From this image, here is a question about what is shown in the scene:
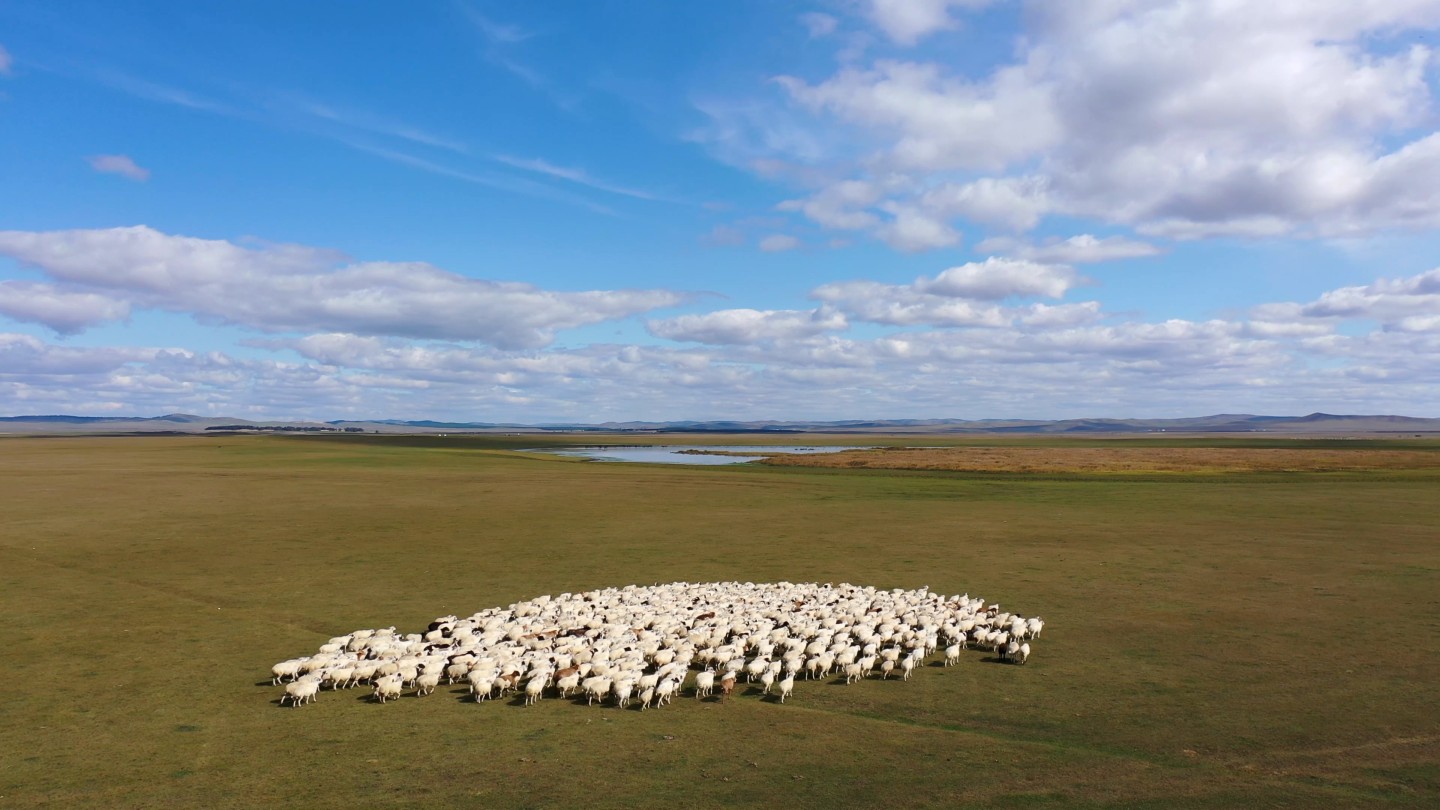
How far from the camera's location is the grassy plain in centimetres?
1169

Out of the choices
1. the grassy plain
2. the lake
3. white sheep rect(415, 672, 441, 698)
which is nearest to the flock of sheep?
white sheep rect(415, 672, 441, 698)

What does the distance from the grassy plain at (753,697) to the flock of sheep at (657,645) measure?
0.55m

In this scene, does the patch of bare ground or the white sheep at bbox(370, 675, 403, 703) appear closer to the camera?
the white sheep at bbox(370, 675, 403, 703)

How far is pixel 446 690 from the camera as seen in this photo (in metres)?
16.0

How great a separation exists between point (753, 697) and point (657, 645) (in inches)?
98.9

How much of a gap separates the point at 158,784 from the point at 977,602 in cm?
1682

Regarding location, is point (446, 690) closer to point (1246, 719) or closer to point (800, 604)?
A: point (800, 604)

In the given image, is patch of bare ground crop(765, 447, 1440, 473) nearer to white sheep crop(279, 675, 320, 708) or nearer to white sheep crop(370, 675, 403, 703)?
white sheep crop(370, 675, 403, 703)

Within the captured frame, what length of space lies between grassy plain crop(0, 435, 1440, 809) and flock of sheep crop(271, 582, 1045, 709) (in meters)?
0.55

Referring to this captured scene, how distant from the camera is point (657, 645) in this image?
Answer: 1741 centimetres

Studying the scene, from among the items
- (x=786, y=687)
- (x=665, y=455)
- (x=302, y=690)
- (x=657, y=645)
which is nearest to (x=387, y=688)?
(x=302, y=690)

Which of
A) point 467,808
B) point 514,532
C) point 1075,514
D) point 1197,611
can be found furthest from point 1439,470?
point 467,808

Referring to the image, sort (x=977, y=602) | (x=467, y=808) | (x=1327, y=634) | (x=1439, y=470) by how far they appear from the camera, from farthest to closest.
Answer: (x=1439, y=470) → (x=977, y=602) → (x=1327, y=634) → (x=467, y=808)

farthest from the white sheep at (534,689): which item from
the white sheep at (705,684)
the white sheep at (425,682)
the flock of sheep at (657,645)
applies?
the white sheep at (705,684)
